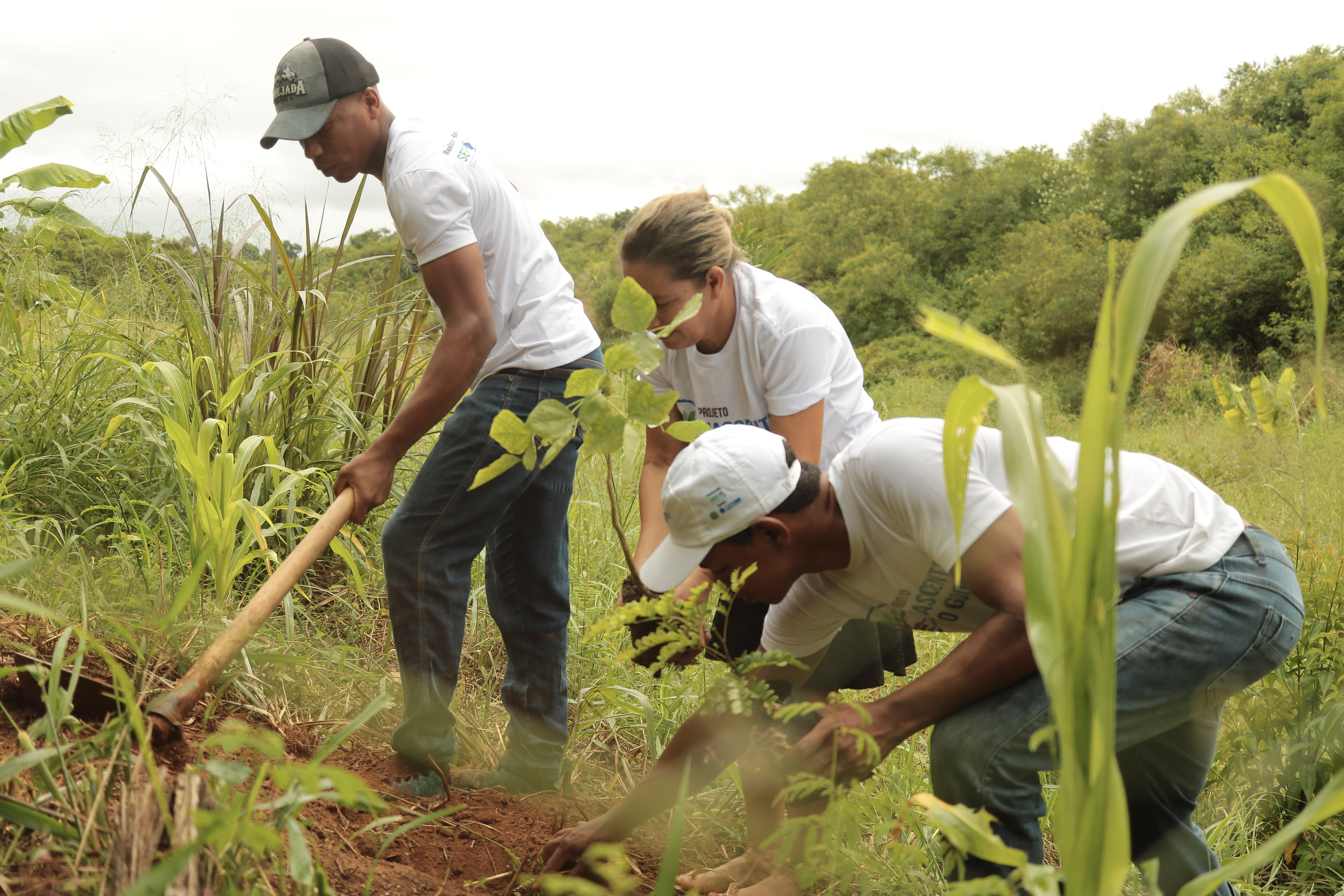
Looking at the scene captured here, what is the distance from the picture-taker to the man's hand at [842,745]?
1.32 meters

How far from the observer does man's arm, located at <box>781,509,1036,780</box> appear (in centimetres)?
134

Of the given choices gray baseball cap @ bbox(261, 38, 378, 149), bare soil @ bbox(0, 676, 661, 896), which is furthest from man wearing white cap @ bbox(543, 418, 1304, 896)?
gray baseball cap @ bbox(261, 38, 378, 149)

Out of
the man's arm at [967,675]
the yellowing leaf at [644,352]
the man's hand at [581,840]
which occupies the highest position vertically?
the yellowing leaf at [644,352]

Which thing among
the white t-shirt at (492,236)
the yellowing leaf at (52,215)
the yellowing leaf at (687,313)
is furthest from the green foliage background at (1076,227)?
the yellowing leaf at (52,215)

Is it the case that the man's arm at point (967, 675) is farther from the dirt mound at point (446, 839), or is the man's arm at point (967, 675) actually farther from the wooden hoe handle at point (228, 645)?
the wooden hoe handle at point (228, 645)

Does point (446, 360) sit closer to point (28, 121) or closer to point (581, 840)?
point (581, 840)

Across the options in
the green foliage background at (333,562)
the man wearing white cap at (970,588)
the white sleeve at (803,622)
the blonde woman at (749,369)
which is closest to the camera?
the man wearing white cap at (970,588)

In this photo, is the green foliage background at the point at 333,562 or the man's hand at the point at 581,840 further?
the green foliage background at the point at 333,562

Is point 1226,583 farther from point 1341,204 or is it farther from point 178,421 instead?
point 1341,204

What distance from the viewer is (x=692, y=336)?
6.87 ft

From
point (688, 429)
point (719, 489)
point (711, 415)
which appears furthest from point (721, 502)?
point (711, 415)

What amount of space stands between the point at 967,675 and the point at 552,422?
0.75m

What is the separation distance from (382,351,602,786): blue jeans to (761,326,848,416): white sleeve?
1.66 ft

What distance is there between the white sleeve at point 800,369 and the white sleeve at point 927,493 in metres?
0.57
